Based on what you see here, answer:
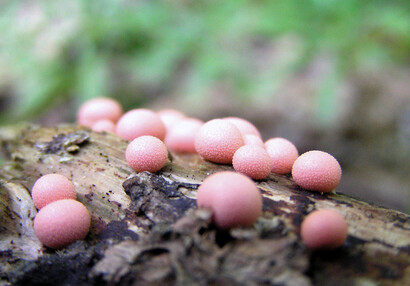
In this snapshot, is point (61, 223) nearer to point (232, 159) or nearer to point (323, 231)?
point (232, 159)

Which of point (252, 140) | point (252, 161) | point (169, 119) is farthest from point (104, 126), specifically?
point (252, 161)

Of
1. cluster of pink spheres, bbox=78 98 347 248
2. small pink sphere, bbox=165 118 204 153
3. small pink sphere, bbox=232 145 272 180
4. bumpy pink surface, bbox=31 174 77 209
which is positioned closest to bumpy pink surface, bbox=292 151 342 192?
cluster of pink spheres, bbox=78 98 347 248

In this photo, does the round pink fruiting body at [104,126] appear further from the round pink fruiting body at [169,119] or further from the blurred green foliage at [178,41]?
the blurred green foliage at [178,41]

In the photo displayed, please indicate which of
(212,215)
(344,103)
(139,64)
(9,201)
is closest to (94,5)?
(139,64)

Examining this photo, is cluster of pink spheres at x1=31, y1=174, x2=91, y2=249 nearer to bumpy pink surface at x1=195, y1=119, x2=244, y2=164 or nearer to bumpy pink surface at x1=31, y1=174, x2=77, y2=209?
bumpy pink surface at x1=31, y1=174, x2=77, y2=209

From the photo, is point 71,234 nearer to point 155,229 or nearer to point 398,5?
point 155,229
